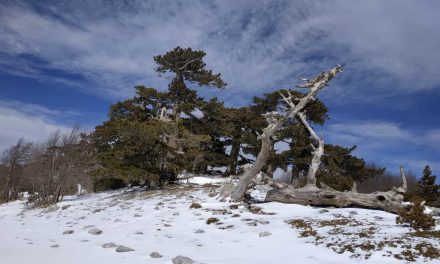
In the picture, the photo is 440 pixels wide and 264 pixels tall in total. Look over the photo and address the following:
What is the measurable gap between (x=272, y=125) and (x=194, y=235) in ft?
29.5

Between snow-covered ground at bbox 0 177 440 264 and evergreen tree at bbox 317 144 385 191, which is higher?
evergreen tree at bbox 317 144 385 191

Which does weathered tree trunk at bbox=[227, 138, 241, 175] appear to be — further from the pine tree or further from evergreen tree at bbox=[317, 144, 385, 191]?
the pine tree

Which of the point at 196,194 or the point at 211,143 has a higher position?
the point at 211,143

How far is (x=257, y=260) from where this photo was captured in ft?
26.6

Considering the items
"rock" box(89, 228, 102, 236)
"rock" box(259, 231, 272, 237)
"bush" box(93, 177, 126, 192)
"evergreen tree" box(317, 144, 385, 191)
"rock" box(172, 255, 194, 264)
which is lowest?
"rock" box(89, 228, 102, 236)

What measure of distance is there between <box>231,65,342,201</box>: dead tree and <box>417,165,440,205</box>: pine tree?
9371mm

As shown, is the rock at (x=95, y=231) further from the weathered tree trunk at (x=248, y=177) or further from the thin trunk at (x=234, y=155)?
the thin trunk at (x=234, y=155)

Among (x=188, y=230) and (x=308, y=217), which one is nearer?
(x=188, y=230)

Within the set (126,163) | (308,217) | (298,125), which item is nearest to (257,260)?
(308,217)

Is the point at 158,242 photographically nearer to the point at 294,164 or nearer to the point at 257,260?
the point at 257,260

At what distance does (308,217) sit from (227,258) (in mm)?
5475

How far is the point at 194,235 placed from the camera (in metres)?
11.3

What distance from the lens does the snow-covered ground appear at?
838 cm

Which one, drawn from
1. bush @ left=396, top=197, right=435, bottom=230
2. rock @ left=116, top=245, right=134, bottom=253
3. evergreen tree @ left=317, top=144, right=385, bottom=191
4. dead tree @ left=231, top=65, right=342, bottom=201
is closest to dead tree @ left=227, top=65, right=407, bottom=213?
dead tree @ left=231, top=65, right=342, bottom=201
